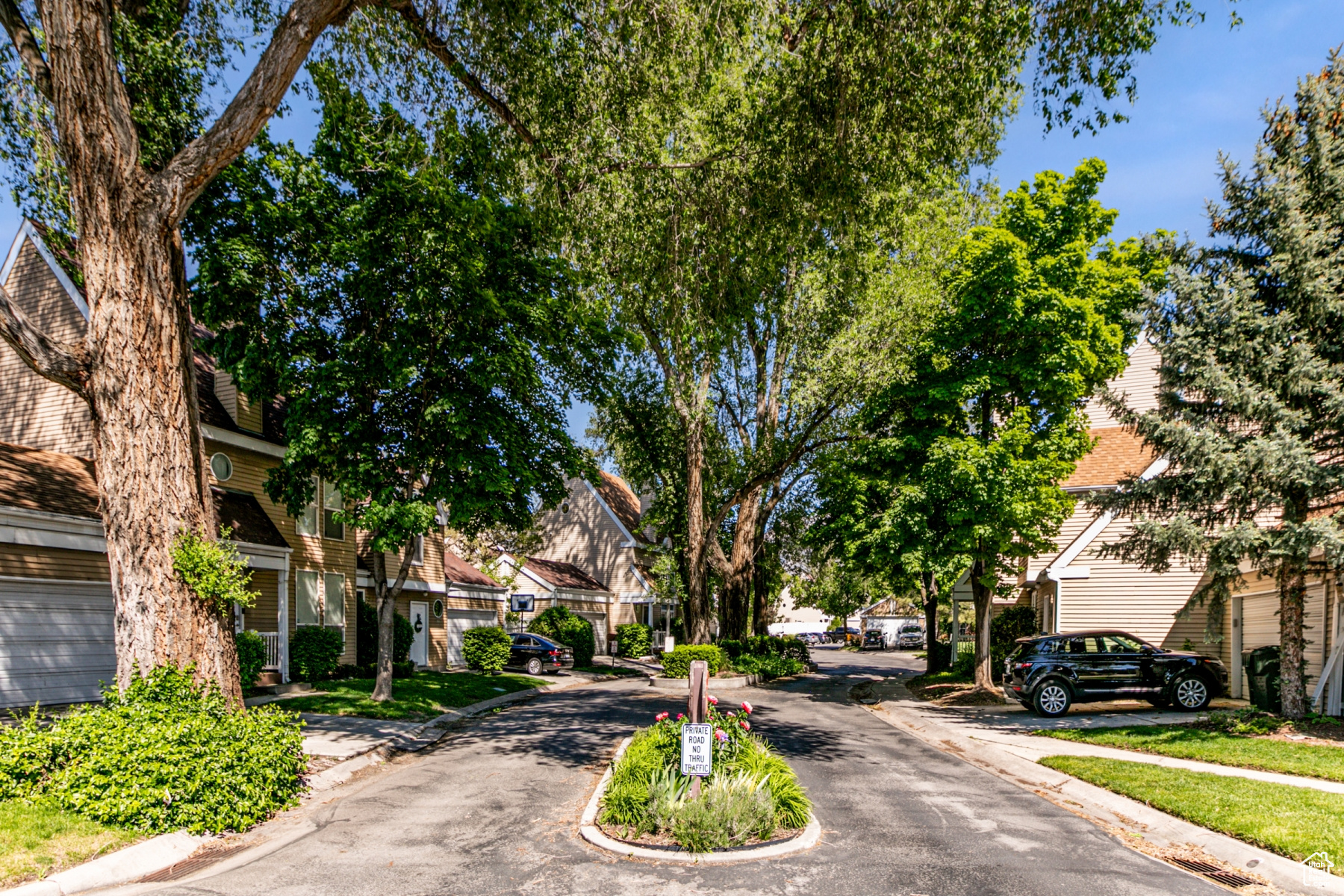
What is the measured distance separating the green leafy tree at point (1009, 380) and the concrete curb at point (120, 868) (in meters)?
17.3

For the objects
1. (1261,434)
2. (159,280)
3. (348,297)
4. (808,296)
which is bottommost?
(1261,434)

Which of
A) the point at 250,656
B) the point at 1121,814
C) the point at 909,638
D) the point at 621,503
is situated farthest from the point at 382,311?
the point at 909,638

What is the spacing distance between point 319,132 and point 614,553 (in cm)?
3213

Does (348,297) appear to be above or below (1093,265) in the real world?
below

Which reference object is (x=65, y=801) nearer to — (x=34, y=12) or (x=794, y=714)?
(x=34, y=12)

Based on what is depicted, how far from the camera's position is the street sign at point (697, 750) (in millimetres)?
8708

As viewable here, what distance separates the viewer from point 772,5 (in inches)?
527

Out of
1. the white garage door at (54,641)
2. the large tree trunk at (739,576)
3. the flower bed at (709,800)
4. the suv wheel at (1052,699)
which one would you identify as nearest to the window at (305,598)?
the white garage door at (54,641)

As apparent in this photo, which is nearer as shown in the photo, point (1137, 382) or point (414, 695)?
point (414, 695)

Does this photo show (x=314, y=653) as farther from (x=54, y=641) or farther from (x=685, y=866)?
(x=685, y=866)

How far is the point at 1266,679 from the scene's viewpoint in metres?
17.0

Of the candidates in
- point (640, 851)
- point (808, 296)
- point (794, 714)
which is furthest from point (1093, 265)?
point (640, 851)

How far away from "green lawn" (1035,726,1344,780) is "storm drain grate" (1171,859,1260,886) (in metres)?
4.46

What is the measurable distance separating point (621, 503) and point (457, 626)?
57.4 feet
